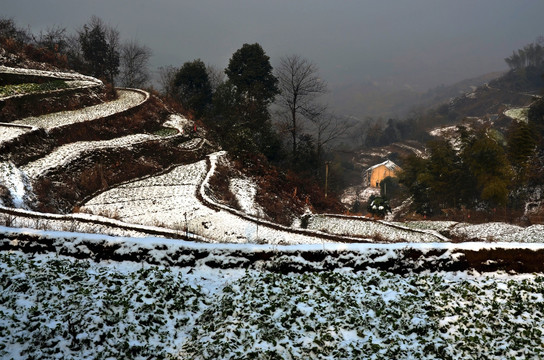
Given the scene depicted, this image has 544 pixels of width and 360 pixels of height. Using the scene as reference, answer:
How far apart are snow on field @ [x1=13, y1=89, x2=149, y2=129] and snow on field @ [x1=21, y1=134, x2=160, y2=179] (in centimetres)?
261

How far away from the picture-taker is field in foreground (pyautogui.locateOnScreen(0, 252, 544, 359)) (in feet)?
21.5

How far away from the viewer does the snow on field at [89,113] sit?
25.0 m

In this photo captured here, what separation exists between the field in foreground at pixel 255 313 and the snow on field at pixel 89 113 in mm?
19540

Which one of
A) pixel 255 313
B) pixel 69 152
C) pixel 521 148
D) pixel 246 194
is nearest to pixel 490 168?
pixel 521 148

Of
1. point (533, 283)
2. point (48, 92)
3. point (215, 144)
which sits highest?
point (48, 92)

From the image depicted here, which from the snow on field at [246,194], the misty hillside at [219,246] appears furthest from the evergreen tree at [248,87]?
the snow on field at [246,194]

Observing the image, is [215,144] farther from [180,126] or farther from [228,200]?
[228,200]

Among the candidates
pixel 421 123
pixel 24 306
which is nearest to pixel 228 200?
pixel 24 306

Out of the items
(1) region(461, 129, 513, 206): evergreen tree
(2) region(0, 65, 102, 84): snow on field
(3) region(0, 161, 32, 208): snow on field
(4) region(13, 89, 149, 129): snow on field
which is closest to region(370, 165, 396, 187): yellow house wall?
(1) region(461, 129, 513, 206): evergreen tree

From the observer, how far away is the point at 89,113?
28516 millimetres

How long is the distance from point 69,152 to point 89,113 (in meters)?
7.35

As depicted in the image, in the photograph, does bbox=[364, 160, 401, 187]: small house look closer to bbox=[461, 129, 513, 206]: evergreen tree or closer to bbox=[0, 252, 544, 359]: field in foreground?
bbox=[461, 129, 513, 206]: evergreen tree

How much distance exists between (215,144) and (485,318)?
87.9 feet

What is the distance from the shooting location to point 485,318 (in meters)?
7.48
